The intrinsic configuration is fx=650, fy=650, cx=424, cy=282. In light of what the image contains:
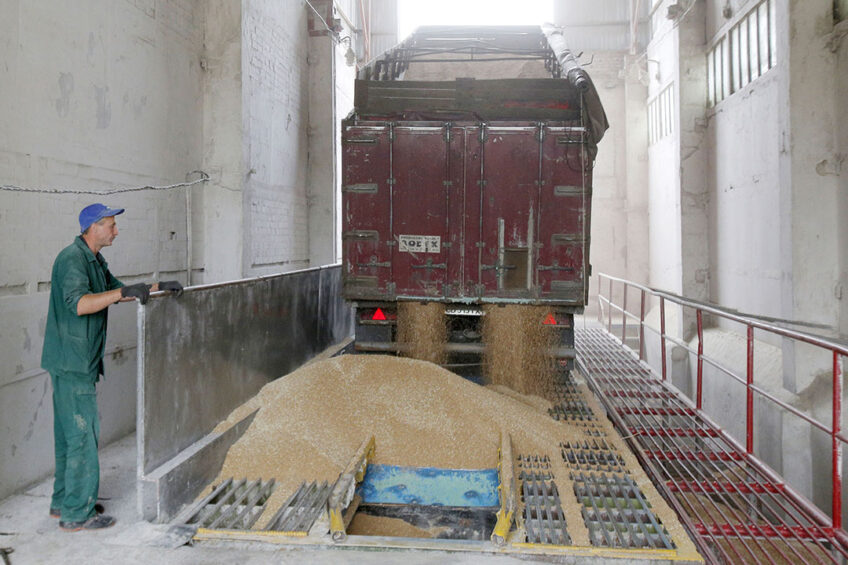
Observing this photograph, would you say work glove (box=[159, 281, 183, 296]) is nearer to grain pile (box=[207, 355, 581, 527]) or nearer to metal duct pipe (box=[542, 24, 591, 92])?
grain pile (box=[207, 355, 581, 527])

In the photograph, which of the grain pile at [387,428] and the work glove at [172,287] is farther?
the grain pile at [387,428]

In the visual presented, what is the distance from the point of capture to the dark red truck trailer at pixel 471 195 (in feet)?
21.7

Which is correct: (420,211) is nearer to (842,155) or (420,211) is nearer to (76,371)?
(76,371)

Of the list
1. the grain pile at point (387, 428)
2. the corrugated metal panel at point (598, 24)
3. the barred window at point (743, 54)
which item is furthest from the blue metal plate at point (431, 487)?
the corrugated metal panel at point (598, 24)

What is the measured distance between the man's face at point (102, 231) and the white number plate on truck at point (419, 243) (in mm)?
3190

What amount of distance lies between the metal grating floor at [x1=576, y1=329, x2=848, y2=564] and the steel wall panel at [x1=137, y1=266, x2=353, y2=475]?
280cm

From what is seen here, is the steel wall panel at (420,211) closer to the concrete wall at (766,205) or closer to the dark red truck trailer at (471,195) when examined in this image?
the dark red truck trailer at (471,195)

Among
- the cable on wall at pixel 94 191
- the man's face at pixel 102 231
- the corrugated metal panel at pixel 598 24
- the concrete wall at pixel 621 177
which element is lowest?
the man's face at pixel 102 231

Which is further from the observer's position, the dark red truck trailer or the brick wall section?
the brick wall section

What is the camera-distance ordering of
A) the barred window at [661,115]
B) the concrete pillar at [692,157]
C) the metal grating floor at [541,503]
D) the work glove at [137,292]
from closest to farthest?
the metal grating floor at [541,503]
the work glove at [137,292]
the concrete pillar at [692,157]
the barred window at [661,115]

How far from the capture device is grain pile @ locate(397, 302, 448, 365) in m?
6.95

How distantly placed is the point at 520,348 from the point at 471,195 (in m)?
1.67

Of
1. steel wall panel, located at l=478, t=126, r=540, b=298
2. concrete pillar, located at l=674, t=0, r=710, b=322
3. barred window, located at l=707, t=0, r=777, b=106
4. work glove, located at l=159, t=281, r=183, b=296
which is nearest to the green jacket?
work glove, located at l=159, t=281, r=183, b=296

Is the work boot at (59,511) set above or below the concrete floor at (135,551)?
above
